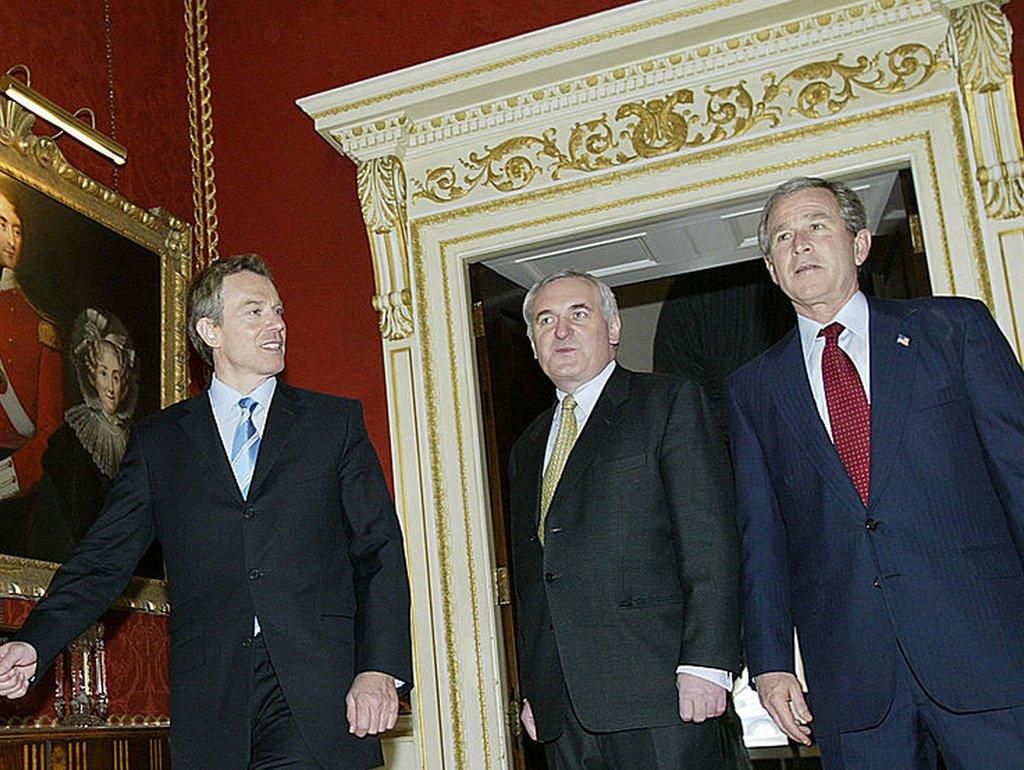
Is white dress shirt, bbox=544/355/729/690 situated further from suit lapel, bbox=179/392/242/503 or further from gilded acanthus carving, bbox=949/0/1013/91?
gilded acanthus carving, bbox=949/0/1013/91

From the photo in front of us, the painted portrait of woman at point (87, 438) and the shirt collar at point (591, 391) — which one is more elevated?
the painted portrait of woman at point (87, 438)

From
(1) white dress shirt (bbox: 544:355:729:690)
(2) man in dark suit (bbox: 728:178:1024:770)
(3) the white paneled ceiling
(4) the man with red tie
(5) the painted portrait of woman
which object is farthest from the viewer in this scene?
(3) the white paneled ceiling

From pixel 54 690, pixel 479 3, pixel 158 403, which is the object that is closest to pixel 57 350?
pixel 158 403

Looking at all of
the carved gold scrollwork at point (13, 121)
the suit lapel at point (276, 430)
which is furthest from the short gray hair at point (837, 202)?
the carved gold scrollwork at point (13, 121)

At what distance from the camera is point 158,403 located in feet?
17.0

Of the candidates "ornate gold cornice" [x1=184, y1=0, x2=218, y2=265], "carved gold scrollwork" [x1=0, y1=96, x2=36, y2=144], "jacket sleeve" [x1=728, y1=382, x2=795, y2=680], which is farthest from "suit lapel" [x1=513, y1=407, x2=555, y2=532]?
"ornate gold cornice" [x1=184, y1=0, x2=218, y2=265]

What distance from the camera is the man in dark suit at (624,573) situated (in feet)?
10.1

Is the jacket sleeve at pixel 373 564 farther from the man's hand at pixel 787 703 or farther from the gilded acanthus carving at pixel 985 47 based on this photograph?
the gilded acanthus carving at pixel 985 47

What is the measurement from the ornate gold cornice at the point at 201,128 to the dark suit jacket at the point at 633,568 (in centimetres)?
296

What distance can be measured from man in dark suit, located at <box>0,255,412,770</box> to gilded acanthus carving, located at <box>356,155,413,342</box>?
1921mm

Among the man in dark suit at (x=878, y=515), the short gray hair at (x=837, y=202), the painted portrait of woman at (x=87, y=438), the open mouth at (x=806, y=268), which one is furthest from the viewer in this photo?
the painted portrait of woman at (x=87, y=438)

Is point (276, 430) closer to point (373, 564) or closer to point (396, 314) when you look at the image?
point (373, 564)

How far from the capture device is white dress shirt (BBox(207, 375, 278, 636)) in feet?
10.7

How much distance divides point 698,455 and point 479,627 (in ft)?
6.72
